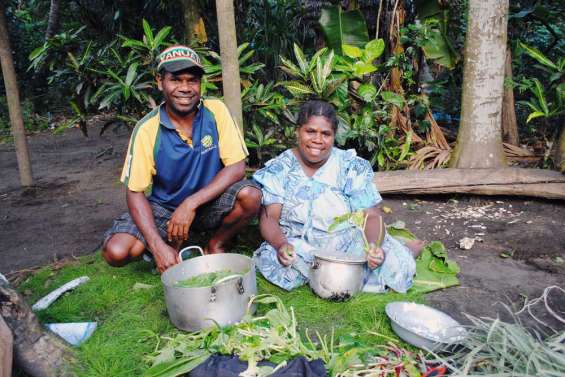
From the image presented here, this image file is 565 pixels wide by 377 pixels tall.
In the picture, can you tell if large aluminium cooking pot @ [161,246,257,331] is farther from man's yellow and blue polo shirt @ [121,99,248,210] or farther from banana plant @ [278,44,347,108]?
banana plant @ [278,44,347,108]

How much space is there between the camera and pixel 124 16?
5625 millimetres

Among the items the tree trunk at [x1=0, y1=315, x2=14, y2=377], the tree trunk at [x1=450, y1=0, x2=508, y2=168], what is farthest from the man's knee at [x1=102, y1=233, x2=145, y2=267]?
the tree trunk at [x1=450, y1=0, x2=508, y2=168]

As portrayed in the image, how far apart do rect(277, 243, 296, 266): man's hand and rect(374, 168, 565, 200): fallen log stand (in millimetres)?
1964

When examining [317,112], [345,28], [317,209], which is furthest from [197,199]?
[345,28]

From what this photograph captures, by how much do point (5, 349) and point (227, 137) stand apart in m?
1.59

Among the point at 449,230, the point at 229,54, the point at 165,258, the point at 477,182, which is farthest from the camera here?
the point at 477,182

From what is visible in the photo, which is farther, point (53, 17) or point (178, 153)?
point (53, 17)

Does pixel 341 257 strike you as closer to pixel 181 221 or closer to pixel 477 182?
pixel 181 221

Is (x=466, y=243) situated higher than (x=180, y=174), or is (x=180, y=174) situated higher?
(x=180, y=174)

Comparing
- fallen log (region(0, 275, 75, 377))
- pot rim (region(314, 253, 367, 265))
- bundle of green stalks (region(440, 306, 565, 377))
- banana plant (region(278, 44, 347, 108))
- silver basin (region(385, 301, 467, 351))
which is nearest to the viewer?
bundle of green stalks (region(440, 306, 565, 377))

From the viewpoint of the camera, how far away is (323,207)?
8.73ft

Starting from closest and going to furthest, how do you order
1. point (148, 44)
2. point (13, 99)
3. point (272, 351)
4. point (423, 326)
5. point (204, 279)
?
point (272, 351), point (423, 326), point (204, 279), point (148, 44), point (13, 99)

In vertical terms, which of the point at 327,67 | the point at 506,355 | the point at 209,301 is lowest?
the point at 506,355

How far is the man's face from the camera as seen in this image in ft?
8.50
